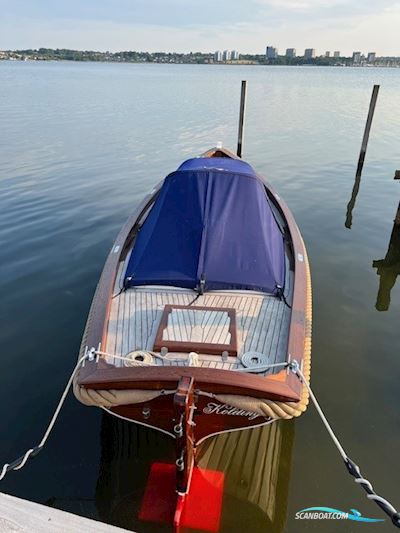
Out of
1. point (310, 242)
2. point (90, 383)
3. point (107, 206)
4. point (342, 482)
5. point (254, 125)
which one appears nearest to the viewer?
point (90, 383)

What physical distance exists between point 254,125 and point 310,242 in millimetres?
19167

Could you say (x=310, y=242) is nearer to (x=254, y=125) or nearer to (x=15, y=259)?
(x=15, y=259)

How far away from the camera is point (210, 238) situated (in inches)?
246

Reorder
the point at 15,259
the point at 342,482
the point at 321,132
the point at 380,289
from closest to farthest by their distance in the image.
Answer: the point at 342,482, the point at 380,289, the point at 15,259, the point at 321,132

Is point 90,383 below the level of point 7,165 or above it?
above

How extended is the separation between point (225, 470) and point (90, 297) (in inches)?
191

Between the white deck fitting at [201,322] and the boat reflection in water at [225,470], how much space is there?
51.6 inches

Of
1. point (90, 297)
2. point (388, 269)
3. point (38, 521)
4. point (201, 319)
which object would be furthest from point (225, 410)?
point (388, 269)

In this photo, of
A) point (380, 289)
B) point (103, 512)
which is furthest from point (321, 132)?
point (103, 512)

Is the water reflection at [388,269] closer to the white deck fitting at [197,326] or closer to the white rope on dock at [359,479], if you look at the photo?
the white deck fitting at [197,326]

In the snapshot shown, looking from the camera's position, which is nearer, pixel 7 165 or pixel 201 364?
pixel 201 364

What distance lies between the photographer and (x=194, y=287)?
603 centimetres

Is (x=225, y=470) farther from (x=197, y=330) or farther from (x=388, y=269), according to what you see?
(x=388, y=269)

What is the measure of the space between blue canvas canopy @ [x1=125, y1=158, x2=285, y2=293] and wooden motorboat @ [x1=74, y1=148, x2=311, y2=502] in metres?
0.02
